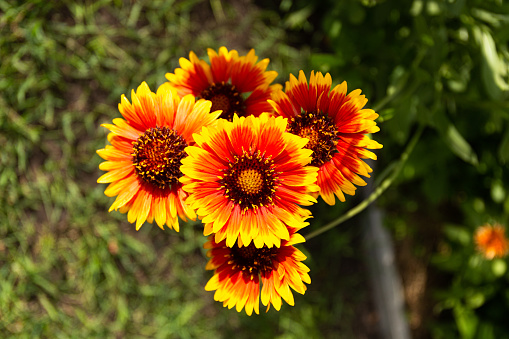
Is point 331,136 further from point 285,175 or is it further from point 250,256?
point 250,256

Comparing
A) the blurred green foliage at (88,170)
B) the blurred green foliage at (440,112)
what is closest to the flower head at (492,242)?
the blurred green foliage at (440,112)

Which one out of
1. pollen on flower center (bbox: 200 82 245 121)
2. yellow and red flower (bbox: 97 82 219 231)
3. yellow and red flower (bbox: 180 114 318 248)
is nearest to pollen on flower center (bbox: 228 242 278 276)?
yellow and red flower (bbox: 180 114 318 248)

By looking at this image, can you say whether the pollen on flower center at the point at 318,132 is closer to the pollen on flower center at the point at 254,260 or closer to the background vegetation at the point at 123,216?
the pollen on flower center at the point at 254,260

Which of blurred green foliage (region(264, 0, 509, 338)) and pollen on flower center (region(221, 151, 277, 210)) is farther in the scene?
blurred green foliage (region(264, 0, 509, 338))

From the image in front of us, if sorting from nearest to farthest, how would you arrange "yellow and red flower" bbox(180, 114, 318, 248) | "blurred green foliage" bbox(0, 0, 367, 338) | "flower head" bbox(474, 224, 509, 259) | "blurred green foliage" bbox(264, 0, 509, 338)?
1. "yellow and red flower" bbox(180, 114, 318, 248)
2. "blurred green foliage" bbox(264, 0, 509, 338)
3. "flower head" bbox(474, 224, 509, 259)
4. "blurred green foliage" bbox(0, 0, 367, 338)

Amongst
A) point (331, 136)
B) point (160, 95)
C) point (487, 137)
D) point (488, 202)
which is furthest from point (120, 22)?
point (488, 202)

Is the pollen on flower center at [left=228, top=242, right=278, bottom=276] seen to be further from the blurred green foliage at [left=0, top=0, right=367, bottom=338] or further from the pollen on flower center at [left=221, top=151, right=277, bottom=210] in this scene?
the blurred green foliage at [left=0, top=0, right=367, bottom=338]

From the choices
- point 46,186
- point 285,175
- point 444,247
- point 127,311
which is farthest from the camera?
point 444,247
